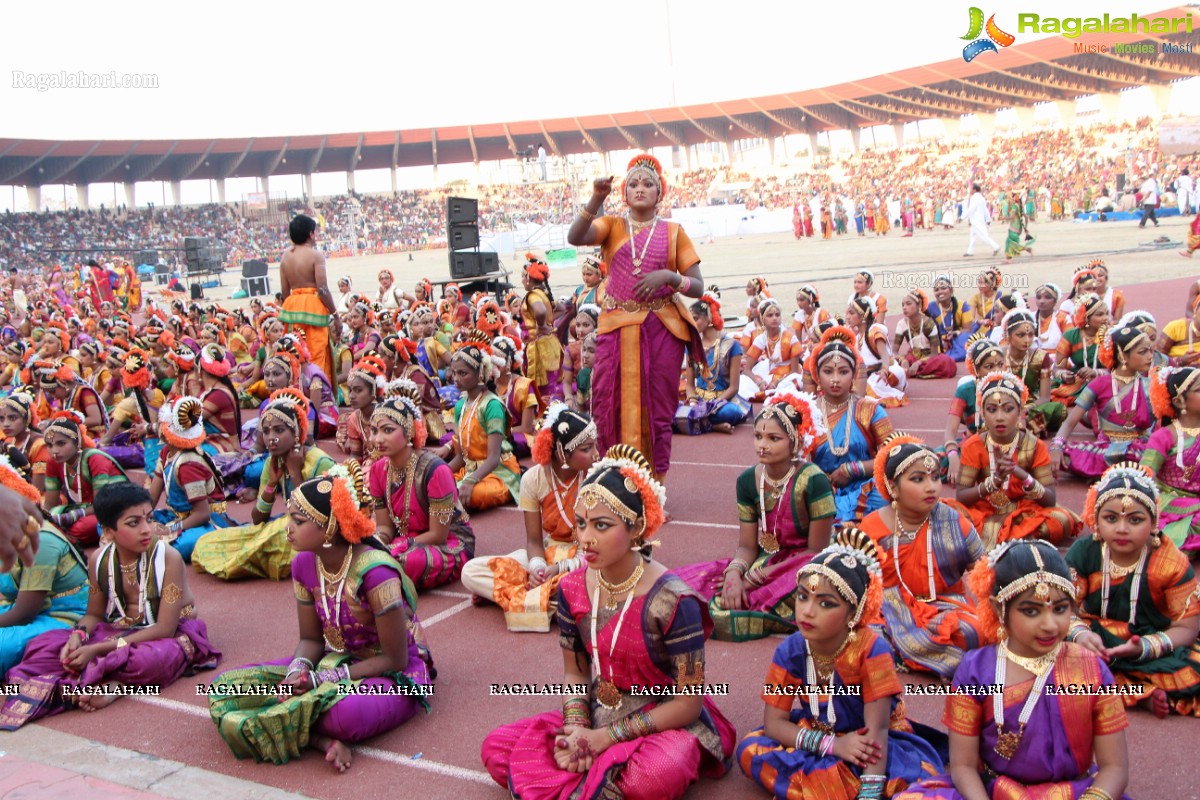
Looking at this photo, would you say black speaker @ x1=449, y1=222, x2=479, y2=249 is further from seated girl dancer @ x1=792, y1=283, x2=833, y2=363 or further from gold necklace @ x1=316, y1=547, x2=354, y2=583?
gold necklace @ x1=316, y1=547, x2=354, y2=583

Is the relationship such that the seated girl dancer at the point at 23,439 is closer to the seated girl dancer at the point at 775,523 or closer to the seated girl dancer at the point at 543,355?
the seated girl dancer at the point at 543,355

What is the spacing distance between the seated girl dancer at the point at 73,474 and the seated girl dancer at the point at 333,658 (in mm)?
2940

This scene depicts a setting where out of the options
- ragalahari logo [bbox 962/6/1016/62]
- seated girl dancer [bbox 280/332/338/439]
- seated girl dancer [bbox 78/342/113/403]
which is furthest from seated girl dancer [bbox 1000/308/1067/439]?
ragalahari logo [bbox 962/6/1016/62]

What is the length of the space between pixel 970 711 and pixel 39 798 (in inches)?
139

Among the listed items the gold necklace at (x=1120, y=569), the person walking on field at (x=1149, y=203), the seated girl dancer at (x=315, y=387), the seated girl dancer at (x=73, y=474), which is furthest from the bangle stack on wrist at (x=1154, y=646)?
the person walking on field at (x=1149, y=203)

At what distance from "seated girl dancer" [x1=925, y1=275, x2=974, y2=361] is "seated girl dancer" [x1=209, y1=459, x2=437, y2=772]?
9395 mm

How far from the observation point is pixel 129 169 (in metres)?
60.7

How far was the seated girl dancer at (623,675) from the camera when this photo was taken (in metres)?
3.43

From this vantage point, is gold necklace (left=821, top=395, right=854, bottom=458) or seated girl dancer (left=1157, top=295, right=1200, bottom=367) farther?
seated girl dancer (left=1157, top=295, right=1200, bottom=367)

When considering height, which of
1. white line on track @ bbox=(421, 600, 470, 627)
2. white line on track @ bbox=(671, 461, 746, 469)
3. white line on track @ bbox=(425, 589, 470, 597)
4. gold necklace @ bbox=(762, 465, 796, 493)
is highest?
gold necklace @ bbox=(762, 465, 796, 493)

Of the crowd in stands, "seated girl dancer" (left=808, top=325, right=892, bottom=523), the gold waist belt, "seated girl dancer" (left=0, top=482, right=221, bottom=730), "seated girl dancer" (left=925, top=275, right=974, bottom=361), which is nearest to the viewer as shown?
"seated girl dancer" (left=0, top=482, right=221, bottom=730)

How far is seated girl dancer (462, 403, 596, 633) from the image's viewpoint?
5.34 m

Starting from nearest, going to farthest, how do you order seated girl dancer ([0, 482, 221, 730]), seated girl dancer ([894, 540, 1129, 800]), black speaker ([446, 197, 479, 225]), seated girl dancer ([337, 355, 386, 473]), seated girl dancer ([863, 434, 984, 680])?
seated girl dancer ([894, 540, 1129, 800]) < seated girl dancer ([863, 434, 984, 680]) < seated girl dancer ([0, 482, 221, 730]) < seated girl dancer ([337, 355, 386, 473]) < black speaker ([446, 197, 479, 225])

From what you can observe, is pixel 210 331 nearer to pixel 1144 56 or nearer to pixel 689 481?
pixel 689 481
